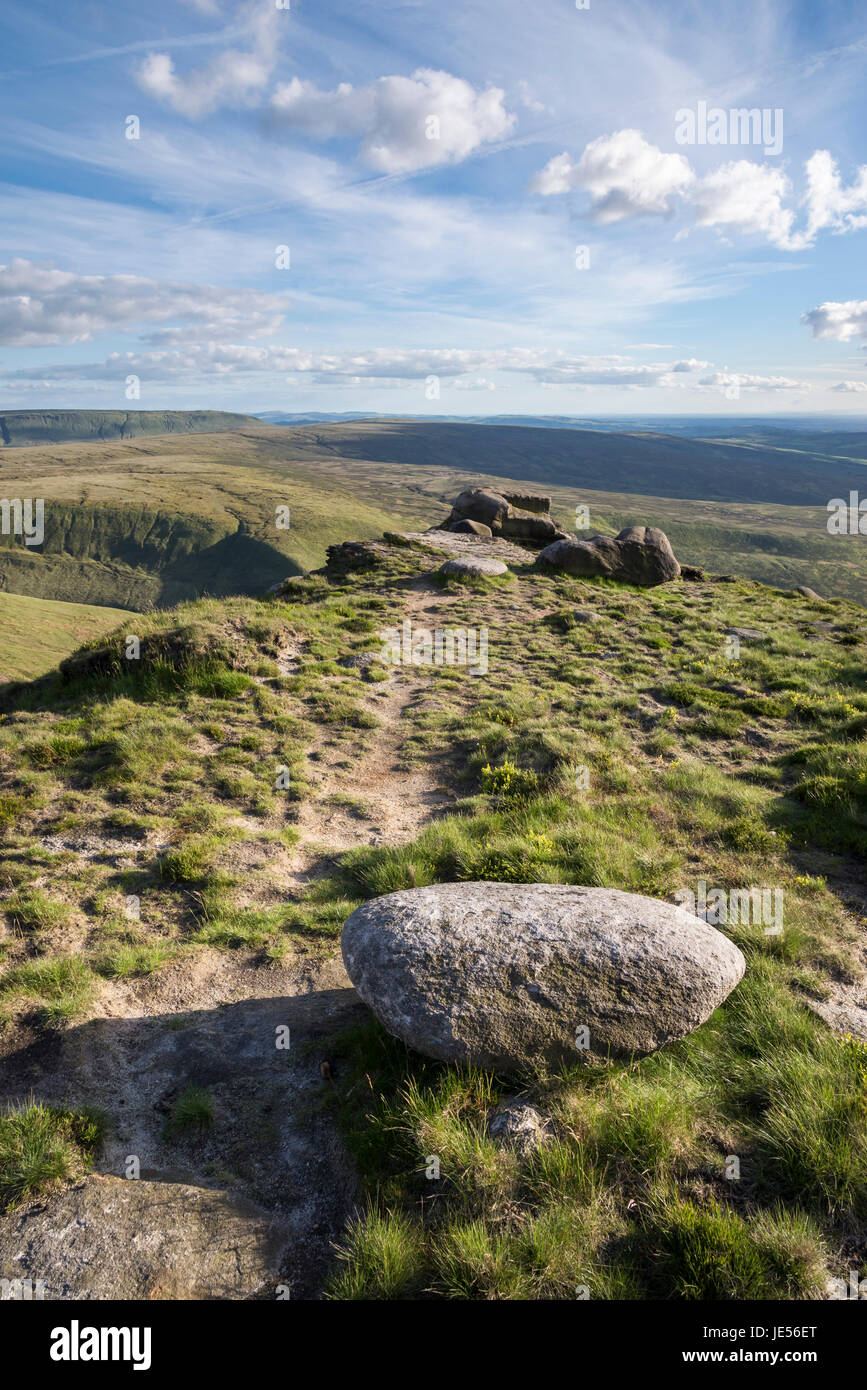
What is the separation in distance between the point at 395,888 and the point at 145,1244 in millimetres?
5503

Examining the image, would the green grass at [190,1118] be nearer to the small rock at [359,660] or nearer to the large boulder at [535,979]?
the large boulder at [535,979]

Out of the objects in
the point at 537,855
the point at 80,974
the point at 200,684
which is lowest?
the point at 80,974

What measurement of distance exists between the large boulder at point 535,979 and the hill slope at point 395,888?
374 mm

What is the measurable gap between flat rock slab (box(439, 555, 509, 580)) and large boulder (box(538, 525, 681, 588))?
420 cm

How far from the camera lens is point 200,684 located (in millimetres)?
17344

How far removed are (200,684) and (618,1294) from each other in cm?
1544

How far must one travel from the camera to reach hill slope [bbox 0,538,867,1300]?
17.1 ft

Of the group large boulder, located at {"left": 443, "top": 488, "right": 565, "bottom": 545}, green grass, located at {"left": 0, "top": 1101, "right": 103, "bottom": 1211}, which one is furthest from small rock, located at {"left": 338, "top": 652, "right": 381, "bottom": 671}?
large boulder, located at {"left": 443, "top": 488, "right": 565, "bottom": 545}

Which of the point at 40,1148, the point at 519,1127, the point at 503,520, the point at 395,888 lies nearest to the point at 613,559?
the point at 503,520

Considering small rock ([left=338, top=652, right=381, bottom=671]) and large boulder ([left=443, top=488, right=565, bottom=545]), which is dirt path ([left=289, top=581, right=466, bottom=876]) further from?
large boulder ([left=443, top=488, right=565, bottom=545])

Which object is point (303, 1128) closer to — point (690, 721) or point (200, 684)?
point (200, 684)

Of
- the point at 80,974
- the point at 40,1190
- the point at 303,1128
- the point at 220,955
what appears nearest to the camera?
the point at 40,1190
